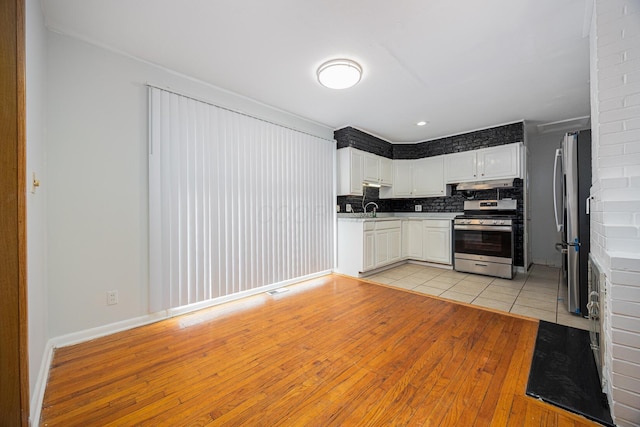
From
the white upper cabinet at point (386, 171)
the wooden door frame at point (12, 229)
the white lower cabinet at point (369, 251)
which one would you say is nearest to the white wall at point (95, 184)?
the wooden door frame at point (12, 229)

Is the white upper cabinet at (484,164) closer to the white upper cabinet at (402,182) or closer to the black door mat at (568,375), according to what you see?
the white upper cabinet at (402,182)

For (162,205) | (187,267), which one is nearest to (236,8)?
(162,205)

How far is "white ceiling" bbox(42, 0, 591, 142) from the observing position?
5.77ft

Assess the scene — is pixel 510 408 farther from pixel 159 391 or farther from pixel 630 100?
pixel 159 391

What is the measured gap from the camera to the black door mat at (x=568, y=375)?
1.35m

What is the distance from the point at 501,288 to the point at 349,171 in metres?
2.75

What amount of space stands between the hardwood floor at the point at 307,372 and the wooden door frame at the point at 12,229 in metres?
0.43

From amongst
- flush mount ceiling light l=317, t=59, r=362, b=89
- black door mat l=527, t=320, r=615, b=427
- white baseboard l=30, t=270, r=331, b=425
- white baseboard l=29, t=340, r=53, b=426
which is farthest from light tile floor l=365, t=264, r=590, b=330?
white baseboard l=29, t=340, r=53, b=426

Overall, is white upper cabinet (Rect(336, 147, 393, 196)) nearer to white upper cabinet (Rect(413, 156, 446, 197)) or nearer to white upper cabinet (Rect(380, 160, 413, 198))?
white upper cabinet (Rect(380, 160, 413, 198))

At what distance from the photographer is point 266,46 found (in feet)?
7.05

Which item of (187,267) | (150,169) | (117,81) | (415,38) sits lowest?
(187,267)

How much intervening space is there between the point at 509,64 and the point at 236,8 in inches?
100

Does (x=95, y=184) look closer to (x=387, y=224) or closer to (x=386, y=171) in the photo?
(x=387, y=224)

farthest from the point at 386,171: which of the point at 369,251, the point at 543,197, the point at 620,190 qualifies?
→ the point at 620,190
